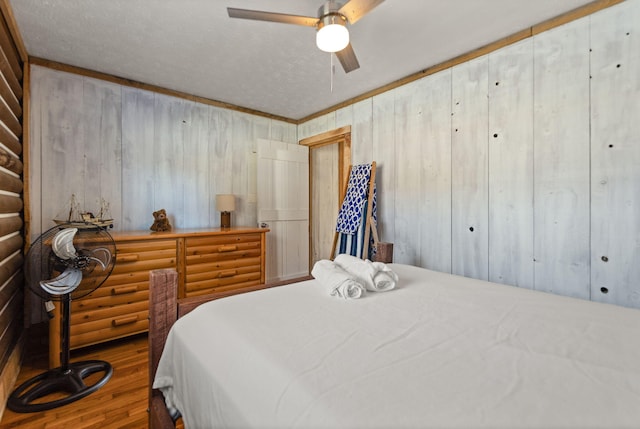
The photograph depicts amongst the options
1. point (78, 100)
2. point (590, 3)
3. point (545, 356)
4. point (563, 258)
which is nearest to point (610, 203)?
point (563, 258)

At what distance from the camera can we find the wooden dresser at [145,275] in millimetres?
2139

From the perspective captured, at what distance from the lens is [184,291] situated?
2.60 metres

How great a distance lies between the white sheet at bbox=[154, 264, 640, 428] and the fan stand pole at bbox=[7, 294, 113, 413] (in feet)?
3.70

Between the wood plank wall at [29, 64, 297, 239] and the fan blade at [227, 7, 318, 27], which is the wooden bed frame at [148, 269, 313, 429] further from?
the wood plank wall at [29, 64, 297, 239]

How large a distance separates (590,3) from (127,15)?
9.49 feet

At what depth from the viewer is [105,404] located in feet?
5.45

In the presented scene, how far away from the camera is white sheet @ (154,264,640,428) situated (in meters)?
0.60

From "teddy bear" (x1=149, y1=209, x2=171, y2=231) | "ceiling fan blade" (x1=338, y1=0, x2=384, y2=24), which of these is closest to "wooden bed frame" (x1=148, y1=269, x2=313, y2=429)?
"ceiling fan blade" (x1=338, y1=0, x2=384, y2=24)

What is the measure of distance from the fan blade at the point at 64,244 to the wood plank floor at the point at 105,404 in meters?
0.84

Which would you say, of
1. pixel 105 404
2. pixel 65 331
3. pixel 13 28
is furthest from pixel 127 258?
pixel 13 28

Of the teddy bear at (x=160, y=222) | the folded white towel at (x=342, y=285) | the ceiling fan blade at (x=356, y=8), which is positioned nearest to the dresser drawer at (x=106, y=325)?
the teddy bear at (x=160, y=222)

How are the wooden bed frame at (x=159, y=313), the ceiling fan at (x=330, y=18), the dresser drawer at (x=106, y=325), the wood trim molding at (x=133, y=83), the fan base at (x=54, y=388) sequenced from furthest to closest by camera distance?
the wood trim molding at (x=133, y=83) → the dresser drawer at (x=106, y=325) → the fan base at (x=54, y=388) → the ceiling fan at (x=330, y=18) → the wooden bed frame at (x=159, y=313)

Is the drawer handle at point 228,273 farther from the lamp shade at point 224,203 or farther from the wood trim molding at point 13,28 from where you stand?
the wood trim molding at point 13,28

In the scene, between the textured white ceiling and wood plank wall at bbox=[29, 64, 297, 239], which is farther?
wood plank wall at bbox=[29, 64, 297, 239]
